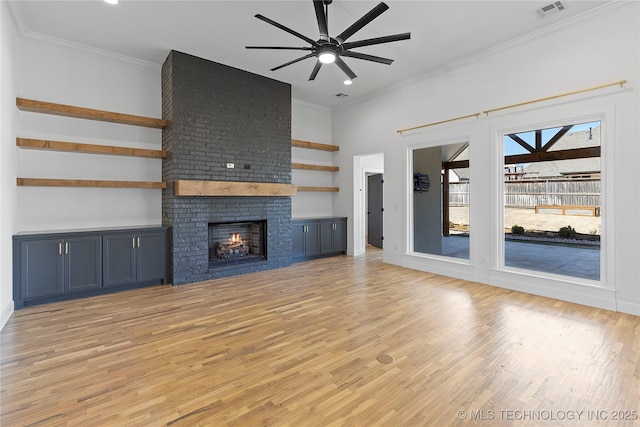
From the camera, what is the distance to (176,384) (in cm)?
215

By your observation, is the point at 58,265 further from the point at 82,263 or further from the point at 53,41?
the point at 53,41

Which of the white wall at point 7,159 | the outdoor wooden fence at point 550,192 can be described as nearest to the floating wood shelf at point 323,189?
the outdoor wooden fence at point 550,192

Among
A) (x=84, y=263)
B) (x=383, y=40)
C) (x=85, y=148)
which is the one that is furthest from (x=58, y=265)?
(x=383, y=40)

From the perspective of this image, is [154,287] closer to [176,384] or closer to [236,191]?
[236,191]

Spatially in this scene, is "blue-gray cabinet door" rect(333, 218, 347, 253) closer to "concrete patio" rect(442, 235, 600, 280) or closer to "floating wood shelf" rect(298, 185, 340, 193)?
"floating wood shelf" rect(298, 185, 340, 193)

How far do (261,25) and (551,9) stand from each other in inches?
142

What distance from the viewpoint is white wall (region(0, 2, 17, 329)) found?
322 centimetres

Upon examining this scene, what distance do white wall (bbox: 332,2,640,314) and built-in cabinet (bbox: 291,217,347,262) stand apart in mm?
1293

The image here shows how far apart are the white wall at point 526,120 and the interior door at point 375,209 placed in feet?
6.24

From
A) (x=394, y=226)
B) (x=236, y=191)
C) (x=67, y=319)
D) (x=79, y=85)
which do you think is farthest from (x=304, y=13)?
(x=67, y=319)

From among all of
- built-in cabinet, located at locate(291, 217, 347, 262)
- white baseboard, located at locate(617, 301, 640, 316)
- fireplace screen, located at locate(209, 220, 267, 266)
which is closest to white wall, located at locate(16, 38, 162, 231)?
fireplace screen, located at locate(209, 220, 267, 266)

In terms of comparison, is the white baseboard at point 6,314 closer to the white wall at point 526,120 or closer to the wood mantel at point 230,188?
the wood mantel at point 230,188

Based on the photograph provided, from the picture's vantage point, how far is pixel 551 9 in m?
3.66

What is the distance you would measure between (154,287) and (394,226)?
4.45 m
